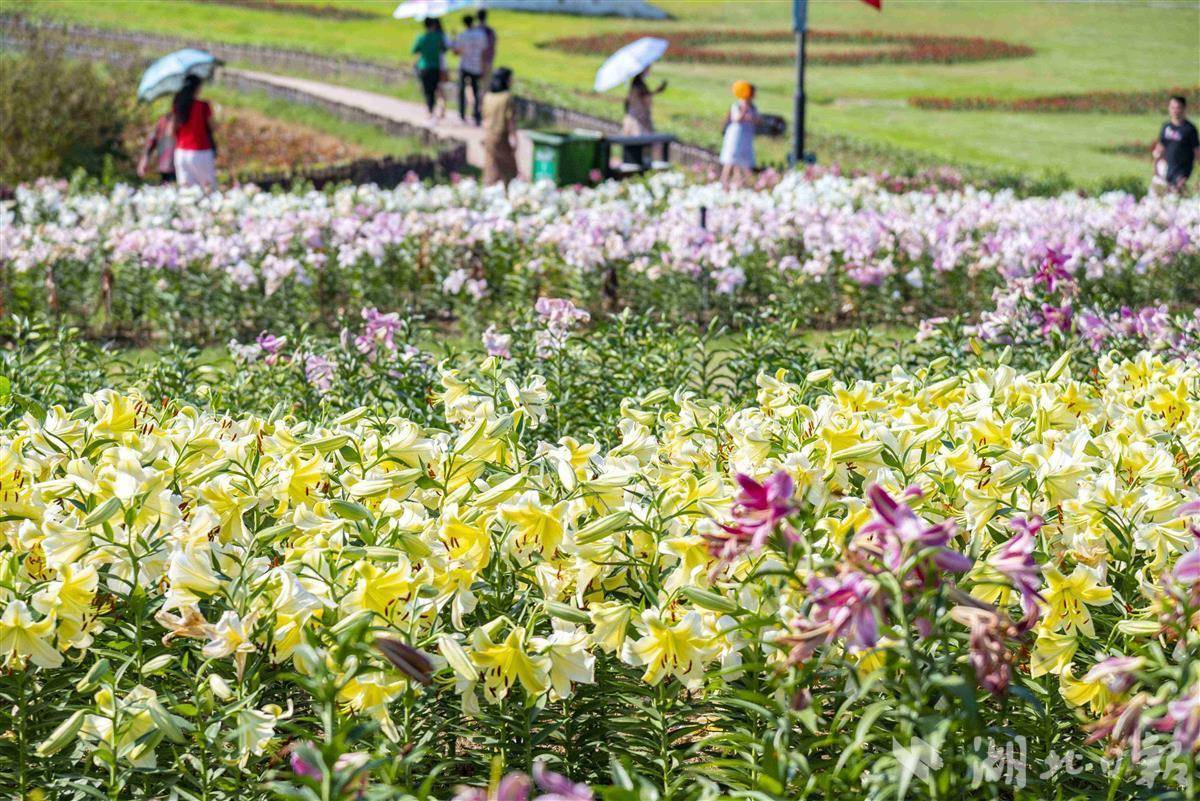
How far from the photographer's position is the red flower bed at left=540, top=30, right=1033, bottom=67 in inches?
1420

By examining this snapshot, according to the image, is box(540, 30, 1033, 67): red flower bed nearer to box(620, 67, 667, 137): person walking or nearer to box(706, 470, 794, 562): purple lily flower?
box(620, 67, 667, 137): person walking

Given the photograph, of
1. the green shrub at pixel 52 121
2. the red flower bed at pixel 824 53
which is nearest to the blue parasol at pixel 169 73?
the green shrub at pixel 52 121

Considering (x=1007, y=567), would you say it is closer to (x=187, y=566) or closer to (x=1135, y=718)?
(x=1135, y=718)

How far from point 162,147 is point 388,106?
12.3 meters

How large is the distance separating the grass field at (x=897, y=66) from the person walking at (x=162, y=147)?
29.3 feet

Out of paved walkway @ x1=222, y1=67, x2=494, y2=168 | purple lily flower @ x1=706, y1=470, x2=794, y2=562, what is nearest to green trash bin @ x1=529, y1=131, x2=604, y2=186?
paved walkway @ x1=222, y1=67, x2=494, y2=168

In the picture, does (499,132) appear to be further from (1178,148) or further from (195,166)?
(1178,148)

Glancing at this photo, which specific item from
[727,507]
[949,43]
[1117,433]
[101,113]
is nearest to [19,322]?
[727,507]

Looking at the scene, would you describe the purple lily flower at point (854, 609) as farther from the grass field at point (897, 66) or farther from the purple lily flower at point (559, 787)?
the grass field at point (897, 66)

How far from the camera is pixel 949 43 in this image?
1532 inches

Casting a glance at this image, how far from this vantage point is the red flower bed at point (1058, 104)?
29578 millimetres

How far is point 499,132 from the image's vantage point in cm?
1380

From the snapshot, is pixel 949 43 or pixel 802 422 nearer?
pixel 802 422

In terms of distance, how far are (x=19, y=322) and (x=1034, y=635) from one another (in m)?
3.78
